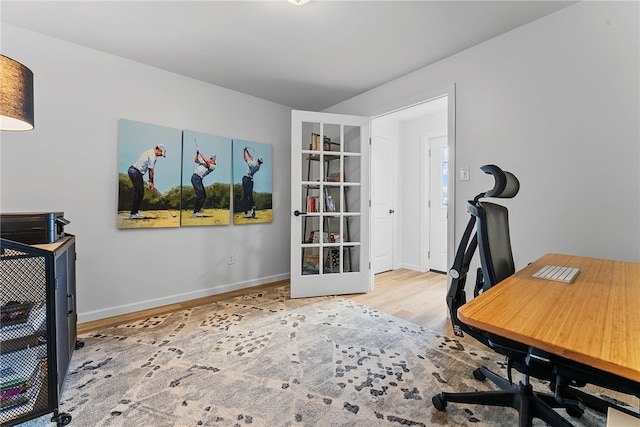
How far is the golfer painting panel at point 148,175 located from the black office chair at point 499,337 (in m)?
2.60

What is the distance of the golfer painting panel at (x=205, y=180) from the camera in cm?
284

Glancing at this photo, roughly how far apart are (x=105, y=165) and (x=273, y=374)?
225 cm

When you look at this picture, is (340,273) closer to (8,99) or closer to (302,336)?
(302,336)

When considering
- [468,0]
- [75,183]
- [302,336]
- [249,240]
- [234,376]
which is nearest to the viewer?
[234,376]

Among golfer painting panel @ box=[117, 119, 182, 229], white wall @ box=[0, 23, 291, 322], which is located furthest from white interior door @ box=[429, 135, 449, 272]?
golfer painting panel @ box=[117, 119, 182, 229]

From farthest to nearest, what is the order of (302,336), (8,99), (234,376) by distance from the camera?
(302,336)
(234,376)
(8,99)

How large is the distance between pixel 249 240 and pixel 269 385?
6.60 ft

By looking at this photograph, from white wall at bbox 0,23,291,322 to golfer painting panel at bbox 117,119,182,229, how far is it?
70 mm

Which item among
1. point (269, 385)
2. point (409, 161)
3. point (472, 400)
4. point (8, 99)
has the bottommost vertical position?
point (269, 385)

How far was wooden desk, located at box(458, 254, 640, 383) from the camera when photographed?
24.2 inches

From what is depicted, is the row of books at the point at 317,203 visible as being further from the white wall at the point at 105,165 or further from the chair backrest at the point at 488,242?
the chair backrest at the point at 488,242

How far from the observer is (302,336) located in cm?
211

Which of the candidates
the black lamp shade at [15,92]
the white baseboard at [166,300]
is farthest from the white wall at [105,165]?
the black lamp shade at [15,92]

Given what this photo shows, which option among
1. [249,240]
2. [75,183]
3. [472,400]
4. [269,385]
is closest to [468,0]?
[472,400]
